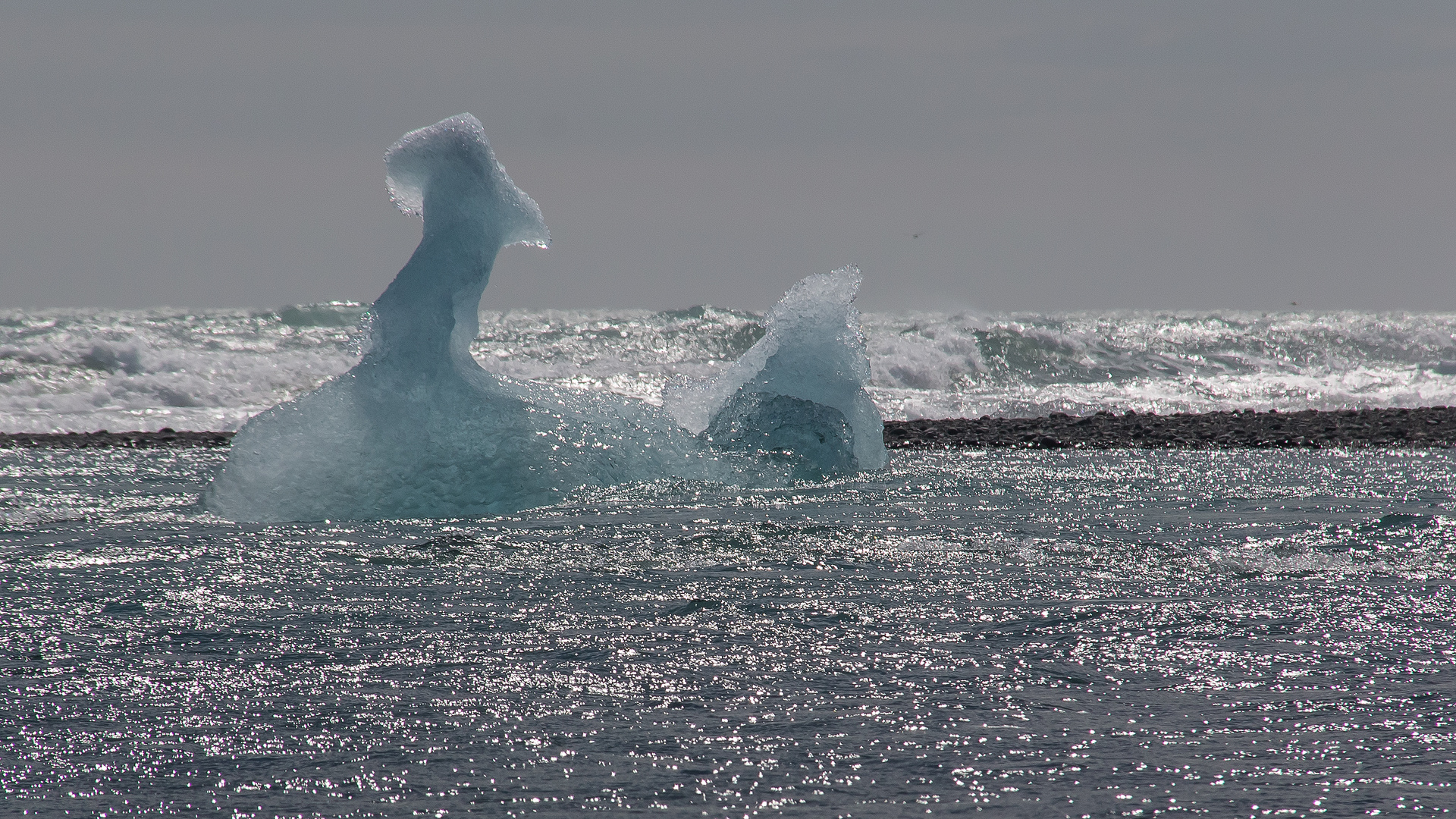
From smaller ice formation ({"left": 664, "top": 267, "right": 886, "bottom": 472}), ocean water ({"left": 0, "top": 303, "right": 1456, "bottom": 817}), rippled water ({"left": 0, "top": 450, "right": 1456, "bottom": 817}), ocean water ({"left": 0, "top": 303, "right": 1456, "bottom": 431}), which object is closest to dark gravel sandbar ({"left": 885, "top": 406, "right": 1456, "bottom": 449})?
smaller ice formation ({"left": 664, "top": 267, "right": 886, "bottom": 472})

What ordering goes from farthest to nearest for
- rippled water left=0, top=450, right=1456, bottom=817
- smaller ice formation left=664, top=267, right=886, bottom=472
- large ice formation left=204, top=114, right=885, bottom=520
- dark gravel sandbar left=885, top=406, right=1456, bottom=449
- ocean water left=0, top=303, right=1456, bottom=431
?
ocean water left=0, top=303, right=1456, bottom=431
dark gravel sandbar left=885, top=406, right=1456, bottom=449
smaller ice formation left=664, top=267, right=886, bottom=472
large ice formation left=204, top=114, right=885, bottom=520
rippled water left=0, top=450, right=1456, bottom=817

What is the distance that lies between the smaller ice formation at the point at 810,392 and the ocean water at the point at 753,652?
73cm

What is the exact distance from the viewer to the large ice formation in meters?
8.38

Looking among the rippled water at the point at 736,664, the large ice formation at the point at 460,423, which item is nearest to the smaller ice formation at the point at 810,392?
the large ice formation at the point at 460,423

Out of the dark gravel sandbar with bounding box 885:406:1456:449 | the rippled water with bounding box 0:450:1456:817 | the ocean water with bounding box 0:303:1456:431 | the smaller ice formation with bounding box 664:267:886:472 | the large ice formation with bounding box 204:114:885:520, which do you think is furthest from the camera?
the ocean water with bounding box 0:303:1456:431

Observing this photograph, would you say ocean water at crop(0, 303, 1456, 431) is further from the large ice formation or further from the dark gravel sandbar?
the large ice formation

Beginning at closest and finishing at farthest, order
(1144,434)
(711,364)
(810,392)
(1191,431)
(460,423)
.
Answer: (460,423) → (810,392) → (1144,434) → (1191,431) → (711,364)

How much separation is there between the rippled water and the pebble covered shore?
5542 mm

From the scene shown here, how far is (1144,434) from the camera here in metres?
14.1

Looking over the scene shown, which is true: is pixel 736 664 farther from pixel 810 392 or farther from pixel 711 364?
pixel 711 364

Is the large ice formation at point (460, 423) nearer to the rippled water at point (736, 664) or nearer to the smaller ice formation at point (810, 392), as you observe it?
the smaller ice formation at point (810, 392)

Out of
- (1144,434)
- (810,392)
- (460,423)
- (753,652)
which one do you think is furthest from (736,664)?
(1144,434)

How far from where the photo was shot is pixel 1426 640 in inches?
178

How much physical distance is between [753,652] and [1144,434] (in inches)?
420
